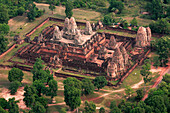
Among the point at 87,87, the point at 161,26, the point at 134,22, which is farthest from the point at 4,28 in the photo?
the point at 161,26

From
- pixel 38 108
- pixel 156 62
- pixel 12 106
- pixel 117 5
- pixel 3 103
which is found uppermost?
pixel 117 5

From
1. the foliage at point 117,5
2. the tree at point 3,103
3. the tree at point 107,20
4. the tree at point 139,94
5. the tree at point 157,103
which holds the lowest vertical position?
the tree at point 3,103

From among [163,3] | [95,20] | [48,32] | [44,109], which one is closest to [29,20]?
[48,32]

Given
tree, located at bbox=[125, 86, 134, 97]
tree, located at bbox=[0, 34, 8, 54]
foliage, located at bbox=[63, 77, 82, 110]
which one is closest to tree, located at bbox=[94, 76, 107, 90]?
tree, located at bbox=[125, 86, 134, 97]

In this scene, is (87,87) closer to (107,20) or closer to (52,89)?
(52,89)

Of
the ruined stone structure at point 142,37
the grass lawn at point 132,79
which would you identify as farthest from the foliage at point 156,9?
the grass lawn at point 132,79

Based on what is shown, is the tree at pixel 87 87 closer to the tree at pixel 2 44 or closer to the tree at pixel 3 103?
the tree at pixel 3 103
